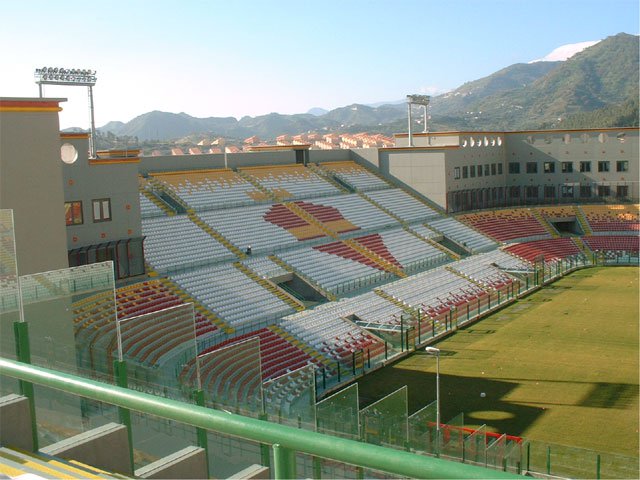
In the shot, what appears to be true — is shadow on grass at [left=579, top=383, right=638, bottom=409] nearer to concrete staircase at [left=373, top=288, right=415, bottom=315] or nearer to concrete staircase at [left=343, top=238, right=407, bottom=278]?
concrete staircase at [left=373, top=288, right=415, bottom=315]

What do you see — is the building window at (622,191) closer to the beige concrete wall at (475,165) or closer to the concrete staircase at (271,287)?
the beige concrete wall at (475,165)

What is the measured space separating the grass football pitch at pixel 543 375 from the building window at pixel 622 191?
25.1 meters

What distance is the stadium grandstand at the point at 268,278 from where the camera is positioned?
6.24 meters

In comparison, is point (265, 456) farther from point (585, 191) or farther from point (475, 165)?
point (585, 191)

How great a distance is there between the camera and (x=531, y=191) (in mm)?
67562

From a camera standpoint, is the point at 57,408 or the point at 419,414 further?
the point at 419,414

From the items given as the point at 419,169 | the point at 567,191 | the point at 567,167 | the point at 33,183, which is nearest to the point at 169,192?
the point at 33,183

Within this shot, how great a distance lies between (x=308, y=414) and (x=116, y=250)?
1683cm

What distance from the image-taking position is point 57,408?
6.82 meters

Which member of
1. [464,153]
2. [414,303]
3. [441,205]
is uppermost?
[464,153]

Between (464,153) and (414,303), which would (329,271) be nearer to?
(414,303)

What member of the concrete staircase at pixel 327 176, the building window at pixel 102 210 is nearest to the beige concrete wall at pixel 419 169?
the concrete staircase at pixel 327 176

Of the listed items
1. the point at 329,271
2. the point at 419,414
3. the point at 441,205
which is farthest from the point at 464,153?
the point at 419,414

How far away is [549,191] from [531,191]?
167 cm
